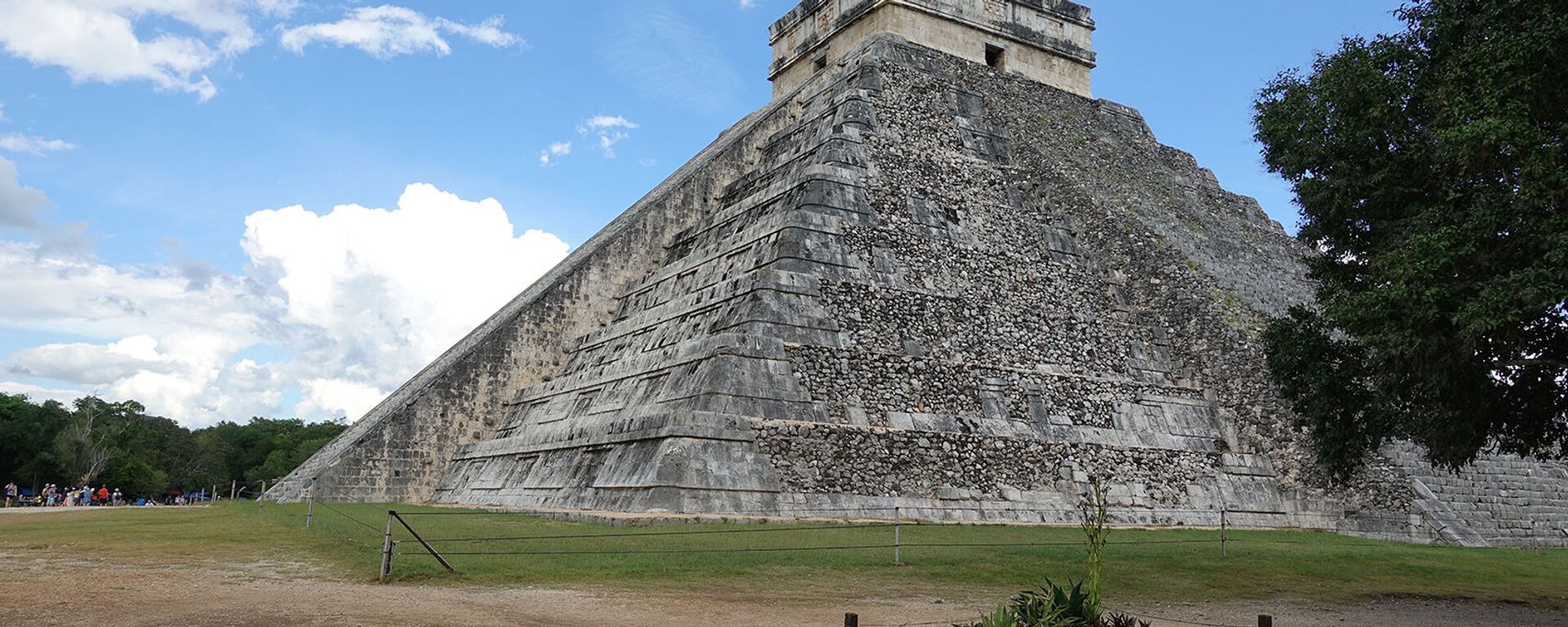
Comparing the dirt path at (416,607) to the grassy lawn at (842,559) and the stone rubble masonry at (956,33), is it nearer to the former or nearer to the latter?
the grassy lawn at (842,559)

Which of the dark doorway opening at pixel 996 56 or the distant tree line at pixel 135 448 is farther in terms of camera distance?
the distant tree line at pixel 135 448

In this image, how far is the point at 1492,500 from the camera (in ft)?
53.8

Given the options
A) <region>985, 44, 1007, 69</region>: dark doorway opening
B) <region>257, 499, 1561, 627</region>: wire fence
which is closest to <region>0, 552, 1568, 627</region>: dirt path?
<region>257, 499, 1561, 627</region>: wire fence

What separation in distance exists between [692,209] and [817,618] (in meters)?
14.7

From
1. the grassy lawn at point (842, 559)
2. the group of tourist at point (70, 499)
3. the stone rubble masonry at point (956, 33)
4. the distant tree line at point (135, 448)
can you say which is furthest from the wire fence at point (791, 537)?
the distant tree line at point (135, 448)

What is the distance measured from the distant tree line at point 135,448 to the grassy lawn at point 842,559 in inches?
1144

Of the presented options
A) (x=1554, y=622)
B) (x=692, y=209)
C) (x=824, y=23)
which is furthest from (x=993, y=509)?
(x=824, y=23)

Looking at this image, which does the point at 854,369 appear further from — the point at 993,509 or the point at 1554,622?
the point at 1554,622

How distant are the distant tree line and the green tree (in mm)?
39656

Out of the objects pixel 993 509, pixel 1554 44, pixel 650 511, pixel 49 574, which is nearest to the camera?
pixel 1554 44

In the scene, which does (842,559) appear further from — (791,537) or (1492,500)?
(1492,500)

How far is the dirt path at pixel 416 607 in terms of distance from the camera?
21.2ft

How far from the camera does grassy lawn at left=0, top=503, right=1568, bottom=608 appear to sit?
8.95 m

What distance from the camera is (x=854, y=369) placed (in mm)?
14898
